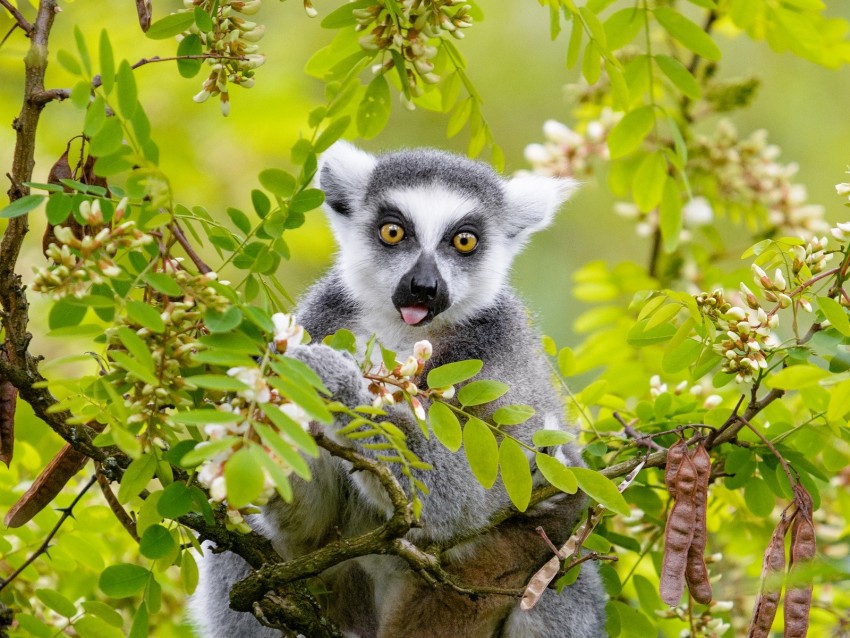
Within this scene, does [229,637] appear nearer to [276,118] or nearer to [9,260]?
[9,260]

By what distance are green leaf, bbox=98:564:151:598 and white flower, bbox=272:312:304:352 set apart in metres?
0.81

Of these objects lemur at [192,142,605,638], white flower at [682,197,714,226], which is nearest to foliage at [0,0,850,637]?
lemur at [192,142,605,638]

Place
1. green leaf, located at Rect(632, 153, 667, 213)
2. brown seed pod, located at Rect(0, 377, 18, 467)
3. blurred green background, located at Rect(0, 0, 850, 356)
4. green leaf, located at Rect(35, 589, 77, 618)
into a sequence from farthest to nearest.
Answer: blurred green background, located at Rect(0, 0, 850, 356) < green leaf, located at Rect(632, 153, 667, 213) < green leaf, located at Rect(35, 589, 77, 618) < brown seed pod, located at Rect(0, 377, 18, 467)

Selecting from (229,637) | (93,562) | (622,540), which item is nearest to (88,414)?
(93,562)

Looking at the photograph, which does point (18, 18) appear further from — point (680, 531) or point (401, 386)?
point (680, 531)

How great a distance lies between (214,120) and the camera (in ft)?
18.4

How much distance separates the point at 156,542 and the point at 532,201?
251 cm

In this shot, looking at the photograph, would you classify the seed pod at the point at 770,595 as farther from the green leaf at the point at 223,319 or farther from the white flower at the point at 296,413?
the green leaf at the point at 223,319

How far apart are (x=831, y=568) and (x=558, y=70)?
841 centimetres

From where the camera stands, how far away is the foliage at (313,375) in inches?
73.4

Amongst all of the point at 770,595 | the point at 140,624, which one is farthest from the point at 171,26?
the point at 770,595

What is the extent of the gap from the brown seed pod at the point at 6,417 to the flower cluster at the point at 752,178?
3050 millimetres

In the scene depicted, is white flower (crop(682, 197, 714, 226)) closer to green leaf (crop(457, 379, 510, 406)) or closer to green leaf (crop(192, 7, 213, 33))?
green leaf (crop(457, 379, 510, 406))

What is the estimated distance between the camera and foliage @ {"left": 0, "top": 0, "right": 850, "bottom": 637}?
1.86m
